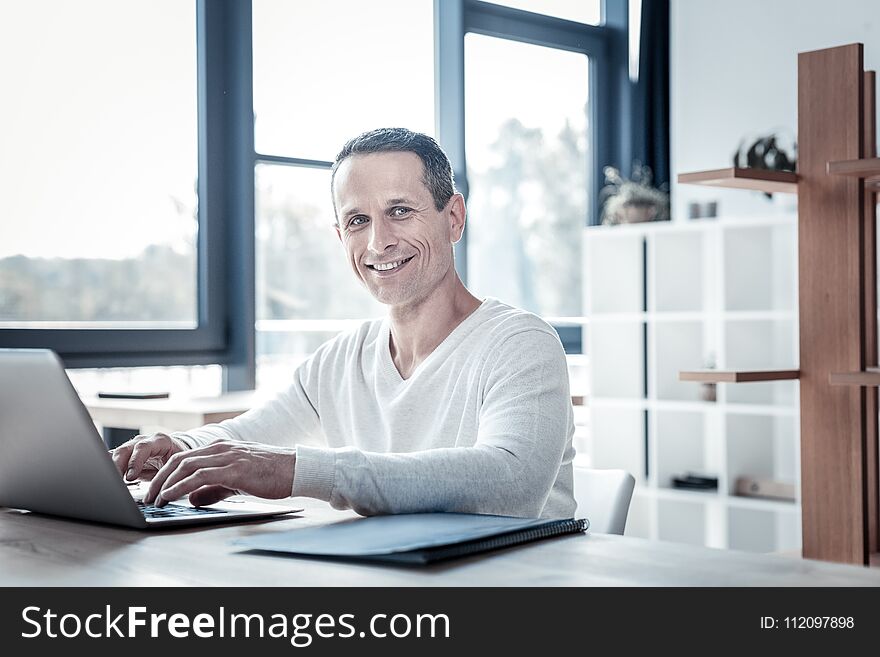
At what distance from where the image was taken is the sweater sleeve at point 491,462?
4.07 feet

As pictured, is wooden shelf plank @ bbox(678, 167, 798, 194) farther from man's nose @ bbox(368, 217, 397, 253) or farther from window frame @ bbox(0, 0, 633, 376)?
window frame @ bbox(0, 0, 633, 376)

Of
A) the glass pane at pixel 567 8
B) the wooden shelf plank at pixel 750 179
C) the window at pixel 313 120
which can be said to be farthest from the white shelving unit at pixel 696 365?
the wooden shelf plank at pixel 750 179

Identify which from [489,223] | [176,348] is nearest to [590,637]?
[176,348]

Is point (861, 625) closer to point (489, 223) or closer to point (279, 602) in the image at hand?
point (279, 602)

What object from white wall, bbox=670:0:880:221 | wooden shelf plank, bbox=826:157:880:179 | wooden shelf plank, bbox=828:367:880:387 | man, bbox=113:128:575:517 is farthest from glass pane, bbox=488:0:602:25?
man, bbox=113:128:575:517

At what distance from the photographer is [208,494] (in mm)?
1290

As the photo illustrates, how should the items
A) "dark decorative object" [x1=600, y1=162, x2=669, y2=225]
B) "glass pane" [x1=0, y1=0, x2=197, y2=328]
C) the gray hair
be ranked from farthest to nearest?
"dark decorative object" [x1=600, y1=162, x2=669, y2=225], "glass pane" [x1=0, y1=0, x2=197, y2=328], the gray hair

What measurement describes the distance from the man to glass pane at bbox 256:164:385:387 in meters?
2.31

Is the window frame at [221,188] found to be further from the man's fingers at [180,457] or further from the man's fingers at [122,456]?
the man's fingers at [180,457]

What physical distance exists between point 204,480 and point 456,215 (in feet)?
2.73

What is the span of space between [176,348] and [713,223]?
211 cm

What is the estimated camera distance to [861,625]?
2.70 feet

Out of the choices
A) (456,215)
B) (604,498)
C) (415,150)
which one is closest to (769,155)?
(456,215)

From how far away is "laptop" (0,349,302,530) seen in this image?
1205 mm
